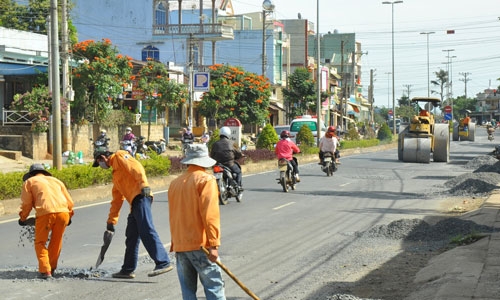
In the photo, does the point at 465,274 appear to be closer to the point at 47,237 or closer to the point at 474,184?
the point at 47,237

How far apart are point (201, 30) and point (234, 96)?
7.94 m

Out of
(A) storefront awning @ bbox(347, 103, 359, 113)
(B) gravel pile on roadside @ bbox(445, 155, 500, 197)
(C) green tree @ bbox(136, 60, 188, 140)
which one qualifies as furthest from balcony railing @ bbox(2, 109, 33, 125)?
(A) storefront awning @ bbox(347, 103, 359, 113)

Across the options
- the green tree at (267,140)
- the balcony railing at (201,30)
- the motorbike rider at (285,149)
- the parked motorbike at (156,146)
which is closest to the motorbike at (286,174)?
Answer: the motorbike rider at (285,149)

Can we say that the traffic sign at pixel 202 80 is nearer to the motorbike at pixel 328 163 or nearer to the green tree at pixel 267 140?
the green tree at pixel 267 140

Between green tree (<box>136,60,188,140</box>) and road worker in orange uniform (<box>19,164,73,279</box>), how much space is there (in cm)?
3727

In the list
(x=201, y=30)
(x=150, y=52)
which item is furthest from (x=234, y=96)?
(x=150, y=52)

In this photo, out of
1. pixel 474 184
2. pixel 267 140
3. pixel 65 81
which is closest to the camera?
pixel 474 184

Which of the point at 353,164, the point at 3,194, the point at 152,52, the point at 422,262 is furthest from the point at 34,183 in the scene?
the point at 152,52

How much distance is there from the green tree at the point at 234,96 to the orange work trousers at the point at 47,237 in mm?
43225

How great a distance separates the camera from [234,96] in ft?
178

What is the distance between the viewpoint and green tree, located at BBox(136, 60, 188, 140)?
1863 inches

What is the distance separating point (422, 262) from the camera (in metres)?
11.2

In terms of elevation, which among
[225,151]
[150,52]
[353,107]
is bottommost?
[225,151]

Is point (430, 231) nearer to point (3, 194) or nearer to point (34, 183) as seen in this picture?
point (34, 183)
